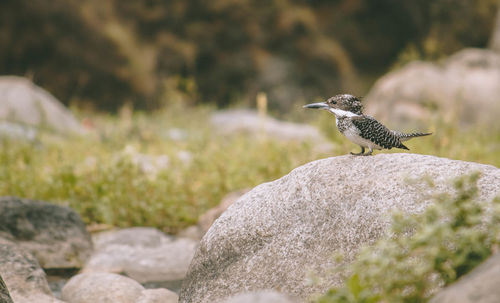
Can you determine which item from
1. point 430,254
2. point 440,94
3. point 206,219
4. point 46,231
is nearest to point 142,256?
point 206,219

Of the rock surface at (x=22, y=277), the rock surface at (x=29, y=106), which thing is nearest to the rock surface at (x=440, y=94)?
the rock surface at (x=29, y=106)

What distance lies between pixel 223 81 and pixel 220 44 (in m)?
0.90

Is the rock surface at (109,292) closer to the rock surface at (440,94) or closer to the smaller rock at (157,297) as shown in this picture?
the smaller rock at (157,297)

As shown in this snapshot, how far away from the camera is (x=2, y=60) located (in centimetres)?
1205

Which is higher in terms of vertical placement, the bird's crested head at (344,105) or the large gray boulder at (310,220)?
the bird's crested head at (344,105)

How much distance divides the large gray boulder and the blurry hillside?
8670 mm

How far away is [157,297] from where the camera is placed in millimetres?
3471

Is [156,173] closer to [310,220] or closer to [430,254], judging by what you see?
[310,220]

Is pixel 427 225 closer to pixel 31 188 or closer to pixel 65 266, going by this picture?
pixel 65 266

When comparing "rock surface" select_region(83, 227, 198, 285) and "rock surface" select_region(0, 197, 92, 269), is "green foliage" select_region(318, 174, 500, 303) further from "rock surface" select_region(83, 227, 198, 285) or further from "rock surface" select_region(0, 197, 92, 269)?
"rock surface" select_region(0, 197, 92, 269)

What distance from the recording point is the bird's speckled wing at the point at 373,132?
307cm

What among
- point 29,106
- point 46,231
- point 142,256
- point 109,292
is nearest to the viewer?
point 109,292

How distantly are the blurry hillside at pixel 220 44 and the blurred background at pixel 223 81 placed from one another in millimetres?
28

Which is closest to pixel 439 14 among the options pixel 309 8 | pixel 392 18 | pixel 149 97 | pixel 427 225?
pixel 392 18
